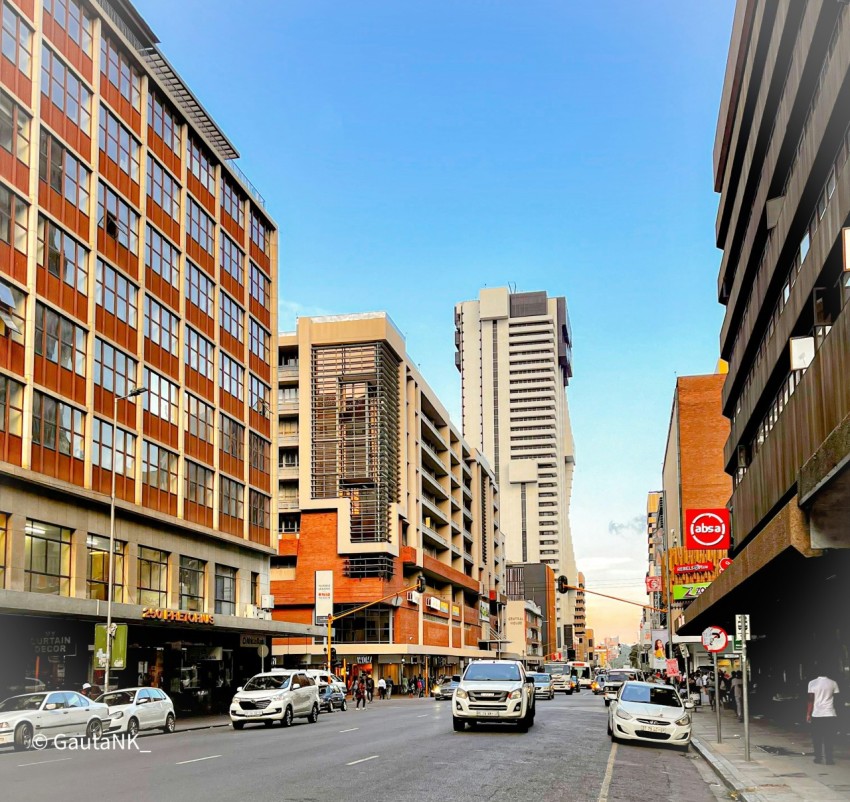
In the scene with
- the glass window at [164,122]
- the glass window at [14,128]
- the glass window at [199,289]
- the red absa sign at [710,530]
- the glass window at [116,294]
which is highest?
the glass window at [164,122]

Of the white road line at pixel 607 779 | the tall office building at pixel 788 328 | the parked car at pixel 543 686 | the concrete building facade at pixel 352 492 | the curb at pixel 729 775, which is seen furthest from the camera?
the concrete building facade at pixel 352 492

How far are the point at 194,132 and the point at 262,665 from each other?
28226 mm

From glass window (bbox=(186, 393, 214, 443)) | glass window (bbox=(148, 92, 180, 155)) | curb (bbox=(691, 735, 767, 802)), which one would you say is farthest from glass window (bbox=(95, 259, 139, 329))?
curb (bbox=(691, 735, 767, 802))

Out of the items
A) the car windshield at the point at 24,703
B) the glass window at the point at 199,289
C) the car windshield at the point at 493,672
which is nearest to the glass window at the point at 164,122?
the glass window at the point at 199,289

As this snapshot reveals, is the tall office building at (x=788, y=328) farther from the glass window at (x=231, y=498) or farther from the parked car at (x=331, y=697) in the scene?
the glass window at (x=231, y=498)

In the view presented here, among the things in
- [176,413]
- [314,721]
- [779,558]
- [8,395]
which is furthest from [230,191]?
[779,558]

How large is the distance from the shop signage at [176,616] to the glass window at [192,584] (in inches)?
170

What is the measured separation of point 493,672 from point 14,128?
25.1m

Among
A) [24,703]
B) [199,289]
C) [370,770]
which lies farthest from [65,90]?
[370,770]

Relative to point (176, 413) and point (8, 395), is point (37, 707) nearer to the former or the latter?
point (8, 395)

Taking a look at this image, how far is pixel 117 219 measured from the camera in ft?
149

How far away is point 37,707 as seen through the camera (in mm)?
26625

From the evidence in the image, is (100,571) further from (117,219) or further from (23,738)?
(23,738)

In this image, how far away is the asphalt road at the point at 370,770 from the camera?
15109mm
